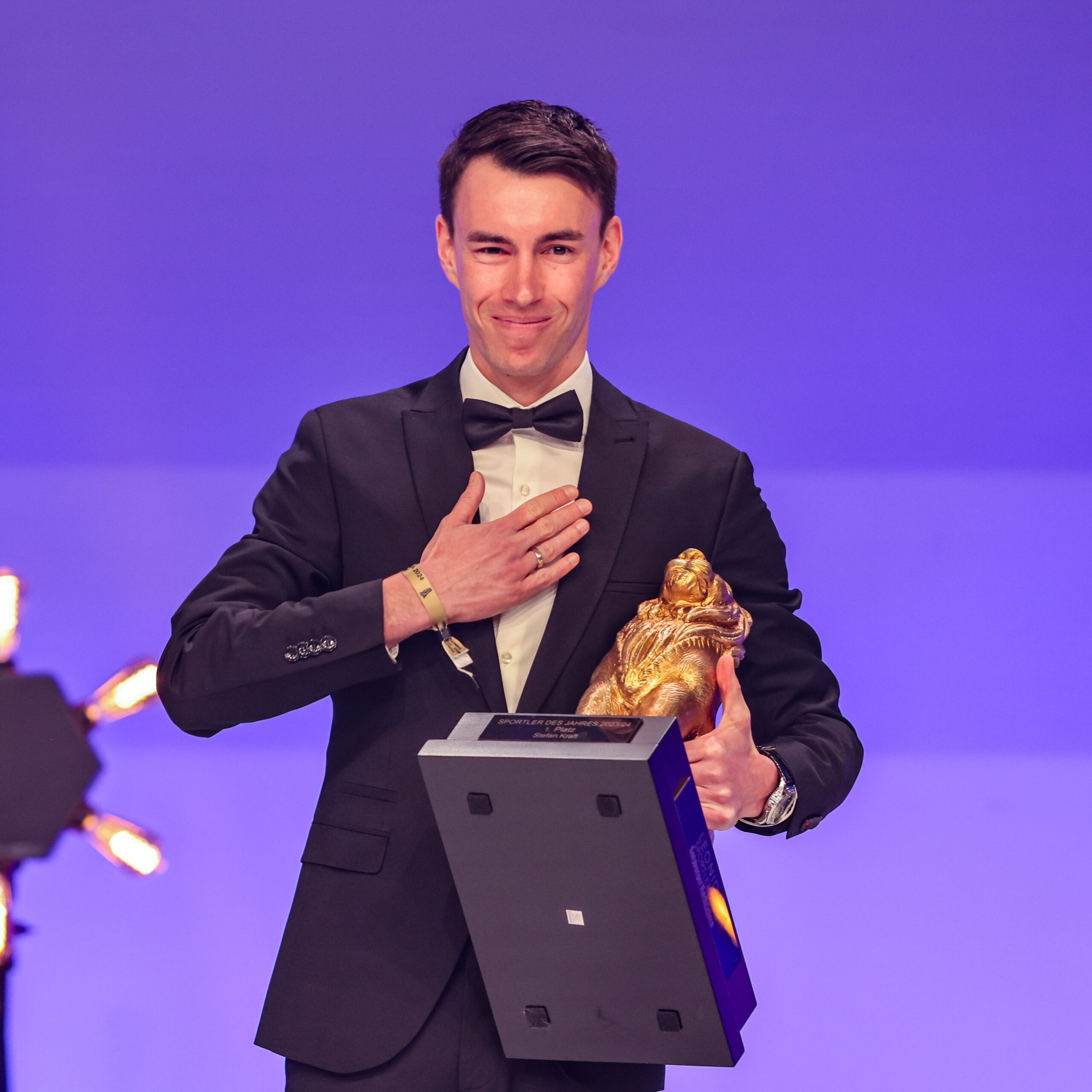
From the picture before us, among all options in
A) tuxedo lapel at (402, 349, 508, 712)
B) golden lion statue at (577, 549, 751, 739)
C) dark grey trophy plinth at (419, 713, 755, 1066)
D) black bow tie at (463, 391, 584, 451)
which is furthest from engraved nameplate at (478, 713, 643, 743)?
black bow tie at (463, 391, 584, 451)

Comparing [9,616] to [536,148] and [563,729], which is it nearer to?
[536,148]

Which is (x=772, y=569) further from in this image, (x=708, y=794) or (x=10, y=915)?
(x=10, y=915)

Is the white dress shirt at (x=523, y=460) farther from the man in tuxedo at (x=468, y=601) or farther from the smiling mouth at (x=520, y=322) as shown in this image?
the smiling mouth at (x=520, y=322)

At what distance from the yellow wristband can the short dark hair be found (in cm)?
54

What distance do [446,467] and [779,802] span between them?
649 millimetres

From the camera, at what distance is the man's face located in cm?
190

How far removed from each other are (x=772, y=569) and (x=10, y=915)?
65.3 inches

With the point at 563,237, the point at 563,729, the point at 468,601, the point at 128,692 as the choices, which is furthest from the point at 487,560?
the point at 128,692

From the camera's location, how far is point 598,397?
2074 millimetres

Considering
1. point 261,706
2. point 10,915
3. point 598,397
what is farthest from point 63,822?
point 598,397

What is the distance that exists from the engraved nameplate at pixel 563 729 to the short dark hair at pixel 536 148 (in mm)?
806

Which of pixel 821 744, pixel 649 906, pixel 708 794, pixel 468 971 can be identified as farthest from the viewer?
pixel 821 744

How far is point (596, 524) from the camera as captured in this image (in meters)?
1.94

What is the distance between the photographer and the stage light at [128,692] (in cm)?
265
